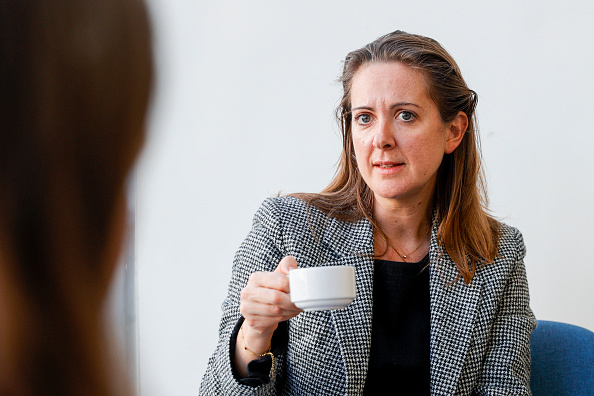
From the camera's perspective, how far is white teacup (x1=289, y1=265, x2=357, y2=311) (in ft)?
3.59

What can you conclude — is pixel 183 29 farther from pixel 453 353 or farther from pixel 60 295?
pixel 60 295

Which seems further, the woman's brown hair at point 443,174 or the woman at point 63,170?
the woman's brown hair at point 443,174

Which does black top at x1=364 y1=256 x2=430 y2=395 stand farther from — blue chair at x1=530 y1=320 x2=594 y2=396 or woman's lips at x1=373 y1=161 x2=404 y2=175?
blue chair at x1=530 y1=320 x2=594 y2=396

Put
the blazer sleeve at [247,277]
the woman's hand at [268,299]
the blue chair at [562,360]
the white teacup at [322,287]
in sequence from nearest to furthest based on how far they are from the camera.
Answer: the white teacup at [322,287], the woman's hand at [268,299], the blazer sleeve at [247,277], the blue chair at [562,360]

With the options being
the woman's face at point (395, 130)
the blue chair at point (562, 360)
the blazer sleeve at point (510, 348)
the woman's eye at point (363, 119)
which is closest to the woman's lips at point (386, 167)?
the woman's face at point (395, 130)

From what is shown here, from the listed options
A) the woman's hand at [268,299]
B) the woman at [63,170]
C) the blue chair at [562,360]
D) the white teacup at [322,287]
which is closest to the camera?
the woman at [63,170]

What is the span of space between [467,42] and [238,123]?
80 cm

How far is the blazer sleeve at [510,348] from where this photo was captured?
163 cm

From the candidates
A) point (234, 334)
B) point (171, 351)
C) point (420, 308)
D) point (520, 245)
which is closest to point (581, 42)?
point (520, 245)

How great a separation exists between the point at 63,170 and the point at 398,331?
1.34 metres

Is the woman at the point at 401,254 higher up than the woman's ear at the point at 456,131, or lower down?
lower down

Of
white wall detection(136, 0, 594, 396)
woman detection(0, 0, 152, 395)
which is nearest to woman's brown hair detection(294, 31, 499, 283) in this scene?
white wall detection(136, 0, 594, 396)

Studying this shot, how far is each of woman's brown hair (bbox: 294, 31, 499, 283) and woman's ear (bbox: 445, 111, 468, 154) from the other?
0.07 ft

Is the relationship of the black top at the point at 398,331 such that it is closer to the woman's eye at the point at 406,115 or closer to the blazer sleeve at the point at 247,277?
the blazer sleeve at the point at 247,277
